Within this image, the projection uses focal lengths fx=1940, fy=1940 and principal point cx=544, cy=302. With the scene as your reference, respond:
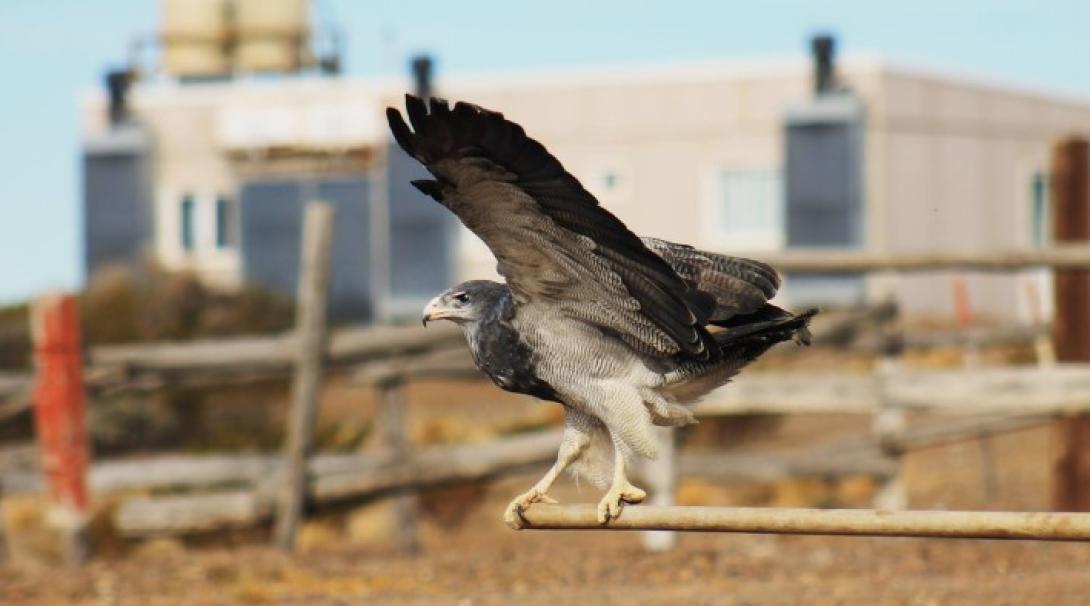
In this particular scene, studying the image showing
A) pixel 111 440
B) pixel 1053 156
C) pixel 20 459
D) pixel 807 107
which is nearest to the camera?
pixel 1053 156

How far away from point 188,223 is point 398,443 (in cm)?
2130

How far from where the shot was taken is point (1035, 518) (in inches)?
185

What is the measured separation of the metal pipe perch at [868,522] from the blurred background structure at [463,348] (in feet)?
9.43

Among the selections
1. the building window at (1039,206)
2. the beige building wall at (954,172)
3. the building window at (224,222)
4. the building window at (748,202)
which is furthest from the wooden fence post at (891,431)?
the building window at (224,222)

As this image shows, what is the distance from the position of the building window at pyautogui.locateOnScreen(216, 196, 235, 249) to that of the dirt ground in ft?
65.0

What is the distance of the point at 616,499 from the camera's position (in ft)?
18.6

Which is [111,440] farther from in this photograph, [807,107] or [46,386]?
[807,107]

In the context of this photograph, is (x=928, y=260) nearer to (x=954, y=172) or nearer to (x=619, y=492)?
(x=619, y=492)

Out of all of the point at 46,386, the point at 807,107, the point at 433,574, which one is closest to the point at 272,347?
the point at 46,386

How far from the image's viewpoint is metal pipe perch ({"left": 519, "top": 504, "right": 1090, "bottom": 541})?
4.68m

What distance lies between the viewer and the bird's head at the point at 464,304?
5.73 m

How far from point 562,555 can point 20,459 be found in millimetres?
3330

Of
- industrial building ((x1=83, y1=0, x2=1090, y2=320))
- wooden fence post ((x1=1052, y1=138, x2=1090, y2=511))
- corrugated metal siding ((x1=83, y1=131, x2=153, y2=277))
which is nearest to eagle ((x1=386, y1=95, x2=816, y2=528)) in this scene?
wooden fence post ((x1=1052, y1=138, x2=1090, y2=511))

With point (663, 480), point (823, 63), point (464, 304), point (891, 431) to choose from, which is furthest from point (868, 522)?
point (823, 63)
